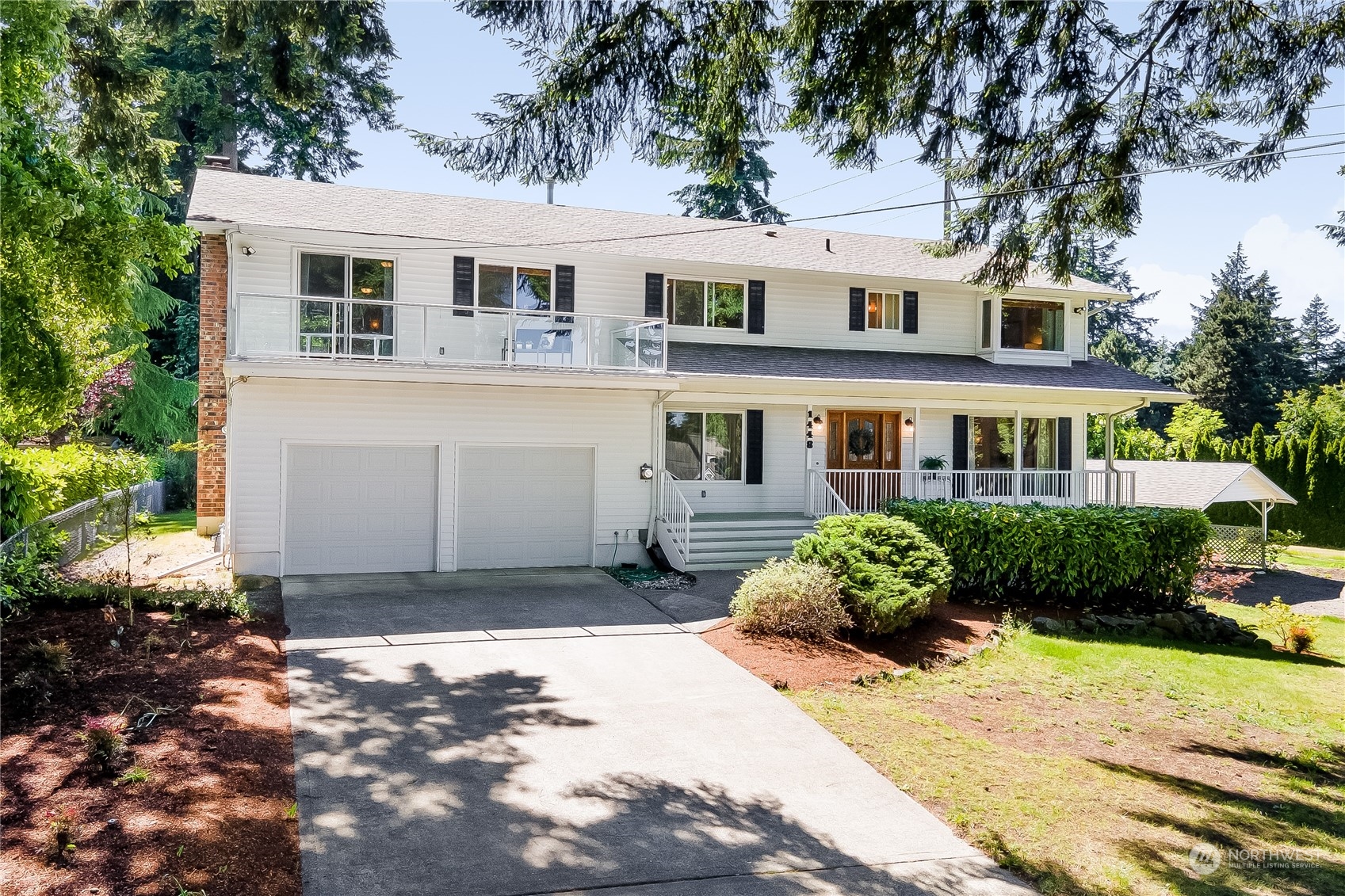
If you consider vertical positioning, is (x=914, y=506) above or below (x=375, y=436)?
below

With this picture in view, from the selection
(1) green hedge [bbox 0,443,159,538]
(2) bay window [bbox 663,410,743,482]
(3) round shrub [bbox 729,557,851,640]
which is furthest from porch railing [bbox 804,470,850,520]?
(1) green hedge [bbox 0,443,159,538]

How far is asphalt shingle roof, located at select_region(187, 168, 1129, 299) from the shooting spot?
1568 cm

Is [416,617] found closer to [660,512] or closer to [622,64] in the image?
[660,512]

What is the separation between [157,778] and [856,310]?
16.3 metres

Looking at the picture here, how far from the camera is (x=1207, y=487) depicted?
69.6 feet

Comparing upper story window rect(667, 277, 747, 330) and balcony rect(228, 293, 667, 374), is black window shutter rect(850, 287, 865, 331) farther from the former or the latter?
balcony rect(228, 293, 667, 374)

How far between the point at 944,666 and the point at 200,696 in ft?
25.5

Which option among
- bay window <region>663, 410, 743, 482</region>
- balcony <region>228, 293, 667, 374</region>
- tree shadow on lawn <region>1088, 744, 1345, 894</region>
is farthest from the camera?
bay window <region>663, 410, 743, 482</region>

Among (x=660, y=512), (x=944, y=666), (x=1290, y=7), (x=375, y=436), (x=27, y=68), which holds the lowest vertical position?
(x=944, y=666)

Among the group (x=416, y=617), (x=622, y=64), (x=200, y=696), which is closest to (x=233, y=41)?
(x=622, y=64)

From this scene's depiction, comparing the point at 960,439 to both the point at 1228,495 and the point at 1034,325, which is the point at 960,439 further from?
the point at 1228,495

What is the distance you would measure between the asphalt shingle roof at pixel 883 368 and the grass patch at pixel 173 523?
11.0m

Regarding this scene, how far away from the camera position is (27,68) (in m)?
6.53

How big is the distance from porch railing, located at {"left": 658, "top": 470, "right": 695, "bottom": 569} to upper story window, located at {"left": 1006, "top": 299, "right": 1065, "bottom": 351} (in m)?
9.33
